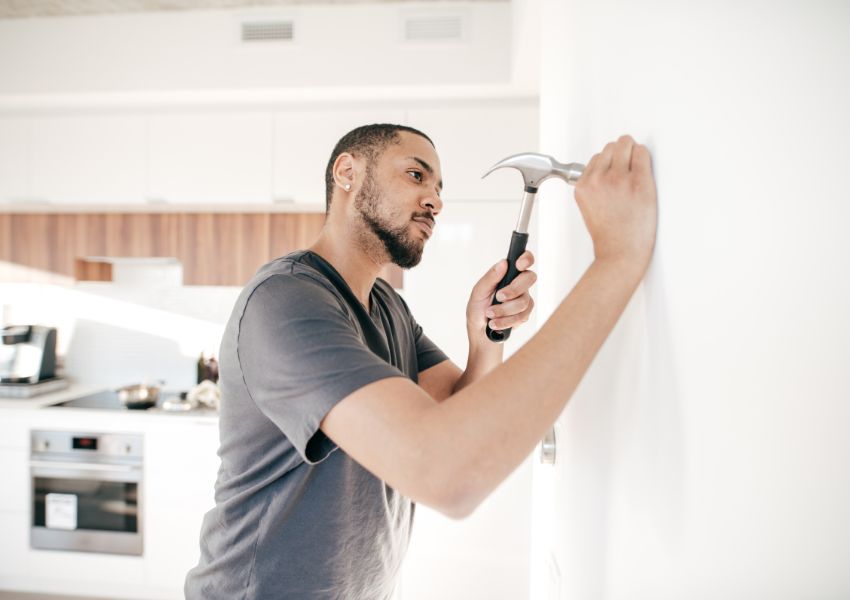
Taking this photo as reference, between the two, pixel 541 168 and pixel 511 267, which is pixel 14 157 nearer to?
pixel 511 267

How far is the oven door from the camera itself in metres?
2.64

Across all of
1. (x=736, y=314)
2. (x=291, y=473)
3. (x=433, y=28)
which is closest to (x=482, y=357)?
(x=291, y=473)

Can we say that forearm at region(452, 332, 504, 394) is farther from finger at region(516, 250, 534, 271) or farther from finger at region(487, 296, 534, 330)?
finger at region(516, 250, 534, 271)

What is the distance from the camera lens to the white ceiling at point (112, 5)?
8.70ft

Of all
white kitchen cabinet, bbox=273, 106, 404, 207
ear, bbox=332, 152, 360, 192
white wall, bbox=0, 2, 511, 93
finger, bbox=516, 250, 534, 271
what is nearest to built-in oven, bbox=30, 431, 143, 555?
white kitchen cabinet, bbox=273, 106, 404, 207

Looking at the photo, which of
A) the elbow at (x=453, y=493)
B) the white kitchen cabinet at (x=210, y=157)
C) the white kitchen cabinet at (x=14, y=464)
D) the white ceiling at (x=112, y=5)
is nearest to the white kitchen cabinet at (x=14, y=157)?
the white ceiling at (x=112, y=5)

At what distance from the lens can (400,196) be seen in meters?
1.05

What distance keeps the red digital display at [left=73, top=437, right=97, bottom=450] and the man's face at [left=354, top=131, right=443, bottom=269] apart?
233 cm

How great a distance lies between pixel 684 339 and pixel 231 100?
2.85 meters

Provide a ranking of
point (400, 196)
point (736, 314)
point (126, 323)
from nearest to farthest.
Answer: point (736, 314) < point (400, 196) < point (126, 323)

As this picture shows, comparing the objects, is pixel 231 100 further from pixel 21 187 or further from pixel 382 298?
pixel 382 298

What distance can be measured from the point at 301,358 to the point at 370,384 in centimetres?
10

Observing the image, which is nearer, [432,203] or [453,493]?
[453,493]

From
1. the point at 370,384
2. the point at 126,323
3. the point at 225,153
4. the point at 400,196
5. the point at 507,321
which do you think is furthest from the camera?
the point at 126,323
